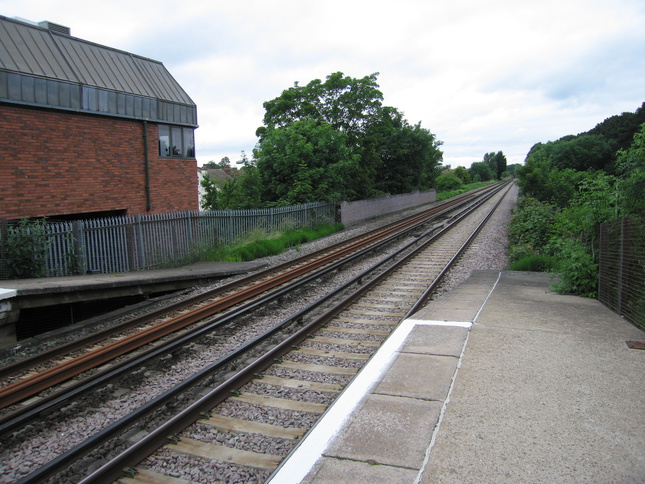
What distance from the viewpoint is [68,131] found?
14.9 m

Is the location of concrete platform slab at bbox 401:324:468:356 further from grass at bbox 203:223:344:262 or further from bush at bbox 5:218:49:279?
grass at bbox 203:223:344:262

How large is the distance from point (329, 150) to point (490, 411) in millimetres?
22191

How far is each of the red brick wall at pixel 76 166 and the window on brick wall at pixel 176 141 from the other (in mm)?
362

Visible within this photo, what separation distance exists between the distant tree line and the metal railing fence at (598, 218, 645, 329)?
56.1ft

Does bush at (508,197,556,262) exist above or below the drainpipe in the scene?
below

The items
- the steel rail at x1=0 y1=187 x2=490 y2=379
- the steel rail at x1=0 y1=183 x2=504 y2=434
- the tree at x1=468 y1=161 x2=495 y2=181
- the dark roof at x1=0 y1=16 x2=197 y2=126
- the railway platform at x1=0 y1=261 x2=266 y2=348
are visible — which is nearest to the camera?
the steel rail at x1=0 y1=183 x2=504 y2=434

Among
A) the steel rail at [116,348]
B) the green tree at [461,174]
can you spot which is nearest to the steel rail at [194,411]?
the steel rail at [116,348]

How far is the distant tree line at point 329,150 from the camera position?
952 inches

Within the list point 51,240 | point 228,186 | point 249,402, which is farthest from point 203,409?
point 228,186

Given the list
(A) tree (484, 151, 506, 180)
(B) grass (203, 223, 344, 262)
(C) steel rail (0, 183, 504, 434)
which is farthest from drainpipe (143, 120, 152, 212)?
(A) tree (484, 151, 506, 180)

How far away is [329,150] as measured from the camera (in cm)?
2516

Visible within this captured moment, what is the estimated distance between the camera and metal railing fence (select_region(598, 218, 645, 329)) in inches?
240

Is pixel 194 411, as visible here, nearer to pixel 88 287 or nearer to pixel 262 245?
pixel 88 287

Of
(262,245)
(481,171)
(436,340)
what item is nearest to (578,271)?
(436,340)
